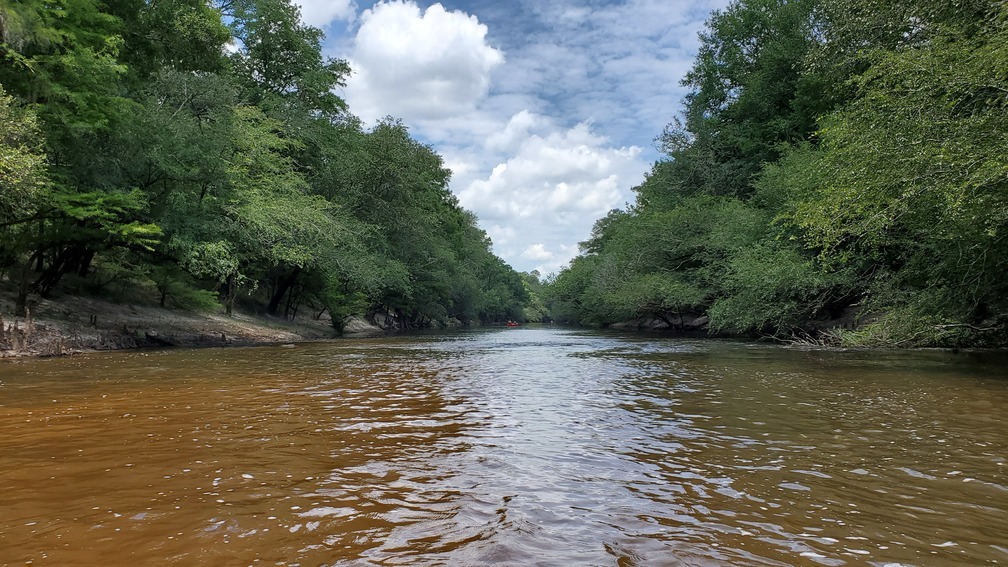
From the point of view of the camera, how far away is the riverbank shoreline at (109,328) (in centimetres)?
1545

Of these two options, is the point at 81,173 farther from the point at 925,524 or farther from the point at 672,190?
the point at 672,190

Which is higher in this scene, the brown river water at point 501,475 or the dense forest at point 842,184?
the dense forest at point 842,184

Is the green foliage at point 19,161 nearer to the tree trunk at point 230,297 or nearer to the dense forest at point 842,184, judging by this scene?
the tree trunk at point 230,297

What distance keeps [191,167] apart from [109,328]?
6.97 metres

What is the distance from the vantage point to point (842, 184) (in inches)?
523

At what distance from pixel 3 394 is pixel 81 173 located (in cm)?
1211

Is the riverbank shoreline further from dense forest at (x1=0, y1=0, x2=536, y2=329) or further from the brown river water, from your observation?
the brown river water

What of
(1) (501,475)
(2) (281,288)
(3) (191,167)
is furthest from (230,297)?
(1) (501,475)

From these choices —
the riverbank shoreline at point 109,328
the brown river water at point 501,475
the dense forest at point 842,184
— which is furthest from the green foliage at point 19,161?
the dense forest at point 842,184

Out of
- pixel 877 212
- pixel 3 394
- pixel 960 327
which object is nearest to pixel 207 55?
pixel 3 394

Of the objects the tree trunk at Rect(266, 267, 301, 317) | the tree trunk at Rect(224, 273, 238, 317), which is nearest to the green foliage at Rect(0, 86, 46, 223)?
the tree trunk at Rect(224, 273, 238, 317)

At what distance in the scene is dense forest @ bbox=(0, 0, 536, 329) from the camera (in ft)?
54.4

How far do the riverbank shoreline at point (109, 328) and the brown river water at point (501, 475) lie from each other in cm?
752

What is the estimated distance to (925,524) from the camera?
3.59 m
